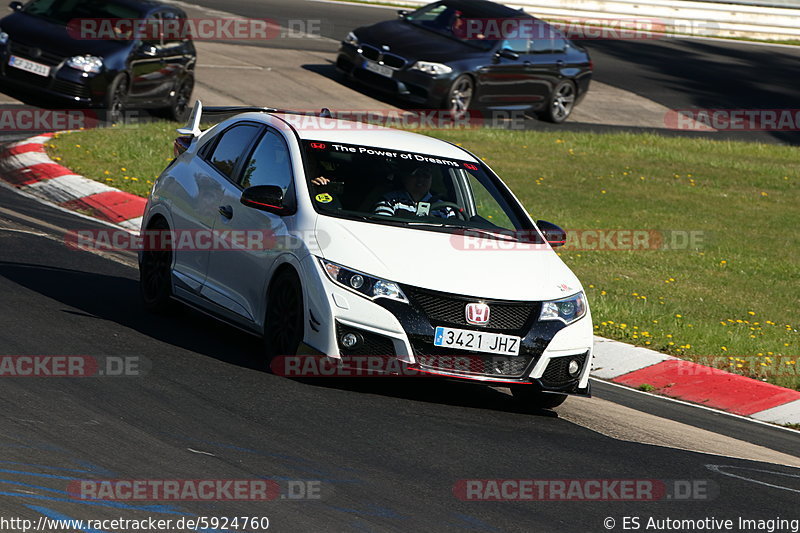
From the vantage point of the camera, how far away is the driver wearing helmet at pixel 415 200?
874 cm

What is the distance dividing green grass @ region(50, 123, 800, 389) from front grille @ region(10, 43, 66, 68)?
1.19m

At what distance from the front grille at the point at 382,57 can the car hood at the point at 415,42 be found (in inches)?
3.4

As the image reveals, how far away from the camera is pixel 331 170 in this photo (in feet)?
28.9

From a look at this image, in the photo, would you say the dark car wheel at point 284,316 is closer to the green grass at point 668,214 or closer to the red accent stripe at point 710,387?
the red accent stripe at point 710,387

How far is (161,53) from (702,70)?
720 inches

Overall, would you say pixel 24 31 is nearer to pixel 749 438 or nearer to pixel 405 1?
pixel 749 438

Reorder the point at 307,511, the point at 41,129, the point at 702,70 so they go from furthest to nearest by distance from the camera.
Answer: the point at 702,70
the point at 41,129
the point at 307,511

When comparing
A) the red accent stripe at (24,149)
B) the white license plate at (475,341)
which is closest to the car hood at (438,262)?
the white license plate at (475,341)

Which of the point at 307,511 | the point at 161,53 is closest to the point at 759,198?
the point at 161,53

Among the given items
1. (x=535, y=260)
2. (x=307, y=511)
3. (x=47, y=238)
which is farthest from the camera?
(x=47, y=238)

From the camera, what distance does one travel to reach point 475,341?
779cm

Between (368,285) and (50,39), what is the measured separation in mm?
11805

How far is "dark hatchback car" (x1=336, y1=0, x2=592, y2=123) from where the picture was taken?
22.8 m

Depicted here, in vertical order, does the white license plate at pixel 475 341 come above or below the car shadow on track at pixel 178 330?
above
